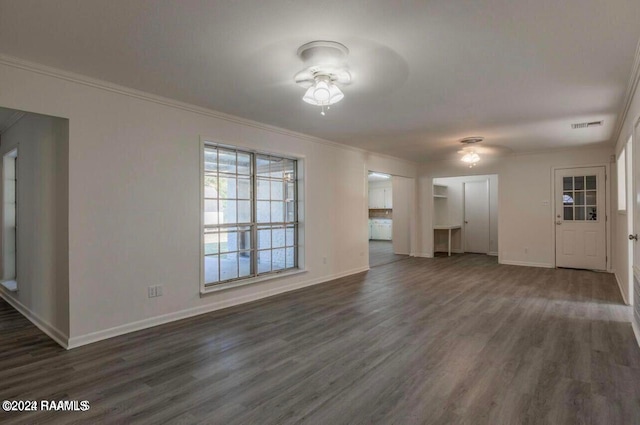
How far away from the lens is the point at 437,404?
2.19 meters

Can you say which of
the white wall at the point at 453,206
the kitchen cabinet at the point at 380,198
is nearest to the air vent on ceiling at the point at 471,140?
the white wall at the point at 453,206

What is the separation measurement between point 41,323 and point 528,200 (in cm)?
844

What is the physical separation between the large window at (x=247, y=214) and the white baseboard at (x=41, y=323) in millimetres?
1472

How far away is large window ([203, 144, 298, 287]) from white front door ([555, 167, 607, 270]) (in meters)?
5.55

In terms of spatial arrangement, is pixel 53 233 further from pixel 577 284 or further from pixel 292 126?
pixel 577 284

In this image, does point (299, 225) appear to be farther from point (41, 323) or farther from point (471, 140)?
point (41, 323)

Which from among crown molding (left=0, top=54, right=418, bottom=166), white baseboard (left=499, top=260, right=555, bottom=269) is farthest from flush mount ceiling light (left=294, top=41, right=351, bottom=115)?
white baseboard (left=499, top=260, right=555, bottom=269)

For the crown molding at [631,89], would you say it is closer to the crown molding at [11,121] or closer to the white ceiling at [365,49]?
the white ceiling at [365,49]

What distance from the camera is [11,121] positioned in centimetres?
432

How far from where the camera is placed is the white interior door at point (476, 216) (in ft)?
30.9

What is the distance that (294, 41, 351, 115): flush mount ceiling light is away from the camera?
8.52 feet

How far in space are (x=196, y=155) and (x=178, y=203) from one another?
2.02ft

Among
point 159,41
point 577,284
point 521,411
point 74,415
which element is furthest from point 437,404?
point 577,284

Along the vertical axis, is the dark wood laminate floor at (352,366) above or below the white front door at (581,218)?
below
